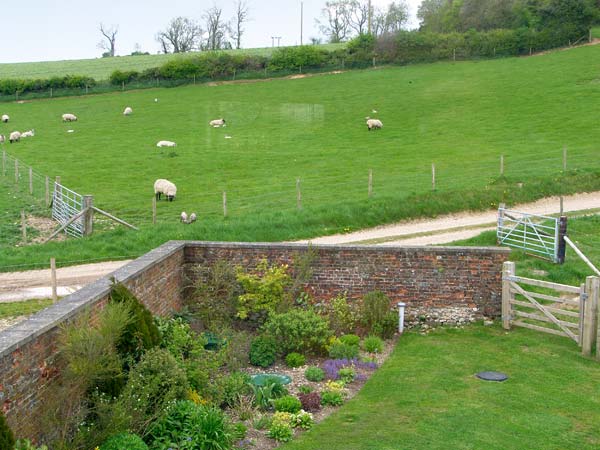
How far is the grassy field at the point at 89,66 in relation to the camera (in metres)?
73.1

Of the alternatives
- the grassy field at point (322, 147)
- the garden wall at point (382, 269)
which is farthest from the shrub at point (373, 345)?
the grassy field at point (322, 147)

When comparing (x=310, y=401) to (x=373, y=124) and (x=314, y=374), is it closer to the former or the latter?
(x=314, y=374)

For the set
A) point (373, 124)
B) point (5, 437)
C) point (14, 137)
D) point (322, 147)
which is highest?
point (373, 124)

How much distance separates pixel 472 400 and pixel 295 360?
3565 mm

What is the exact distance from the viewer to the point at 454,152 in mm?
35844

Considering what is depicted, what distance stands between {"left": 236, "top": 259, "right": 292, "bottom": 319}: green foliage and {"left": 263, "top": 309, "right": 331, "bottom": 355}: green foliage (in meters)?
0.87

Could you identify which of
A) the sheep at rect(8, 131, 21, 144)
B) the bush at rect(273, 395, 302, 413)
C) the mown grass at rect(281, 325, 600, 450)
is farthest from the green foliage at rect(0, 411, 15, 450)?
the sheep at rect(8, 131, 21, 144)

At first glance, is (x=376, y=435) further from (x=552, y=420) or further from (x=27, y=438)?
(x=27, y=438)

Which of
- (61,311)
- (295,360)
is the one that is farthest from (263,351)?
(61,311)

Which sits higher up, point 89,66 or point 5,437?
point 89,66

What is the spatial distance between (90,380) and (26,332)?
1.09 meters

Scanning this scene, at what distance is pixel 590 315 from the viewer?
13.4 m

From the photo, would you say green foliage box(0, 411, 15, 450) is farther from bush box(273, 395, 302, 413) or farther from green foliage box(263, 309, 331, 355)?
green foliage box(263, 309, 331, 355)

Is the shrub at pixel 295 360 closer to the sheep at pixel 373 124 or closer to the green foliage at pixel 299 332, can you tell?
the green foliage at pixel 299 332
